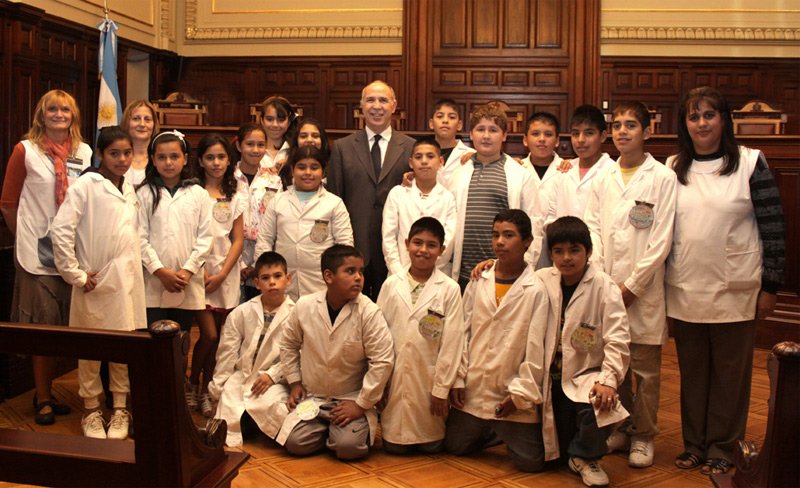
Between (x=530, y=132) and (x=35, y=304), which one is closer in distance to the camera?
(x=35, y=304)

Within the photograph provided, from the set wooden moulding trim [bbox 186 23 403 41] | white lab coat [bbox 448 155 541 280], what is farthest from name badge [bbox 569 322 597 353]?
wooden moulding trim [bbox 186 23 403 41]

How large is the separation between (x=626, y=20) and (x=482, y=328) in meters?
6.04

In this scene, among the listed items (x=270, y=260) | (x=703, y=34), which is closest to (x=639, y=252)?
(x=270, y=260)

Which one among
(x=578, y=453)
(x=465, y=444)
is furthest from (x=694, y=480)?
(x=465, y=444)

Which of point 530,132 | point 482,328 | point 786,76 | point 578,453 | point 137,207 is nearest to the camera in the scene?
point 578,453

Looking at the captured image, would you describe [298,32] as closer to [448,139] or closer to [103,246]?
[448,139]

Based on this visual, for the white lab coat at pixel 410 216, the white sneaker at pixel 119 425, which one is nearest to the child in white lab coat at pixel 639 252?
the white lab coat at pixel 410 216

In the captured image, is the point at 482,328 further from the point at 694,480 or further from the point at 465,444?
the point at 694,480

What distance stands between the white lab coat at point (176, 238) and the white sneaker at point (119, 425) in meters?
0.52

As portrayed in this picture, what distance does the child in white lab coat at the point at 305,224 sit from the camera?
147 inches

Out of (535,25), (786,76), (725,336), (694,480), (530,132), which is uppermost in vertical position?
(535,25)

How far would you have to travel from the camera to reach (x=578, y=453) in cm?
296

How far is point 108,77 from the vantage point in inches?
282

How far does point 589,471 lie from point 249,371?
1.52 meters
